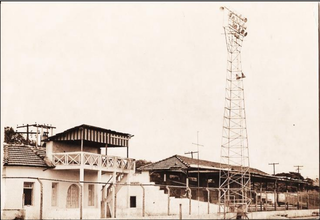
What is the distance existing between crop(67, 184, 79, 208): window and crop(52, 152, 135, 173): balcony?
1.26 metres

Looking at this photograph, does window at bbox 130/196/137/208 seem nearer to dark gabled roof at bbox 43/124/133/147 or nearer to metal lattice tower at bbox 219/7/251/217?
dark gabled roof at bbox 43/124/133/147

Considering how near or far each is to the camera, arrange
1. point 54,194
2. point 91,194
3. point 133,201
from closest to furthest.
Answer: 1. point 54,194
2. point 91,194
3. point 133,201

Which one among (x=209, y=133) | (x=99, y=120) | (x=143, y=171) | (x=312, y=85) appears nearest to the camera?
(x=312, y=85)

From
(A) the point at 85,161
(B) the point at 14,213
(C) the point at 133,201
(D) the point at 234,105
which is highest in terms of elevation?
(D) the point at 234,105

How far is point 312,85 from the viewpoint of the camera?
16.2m

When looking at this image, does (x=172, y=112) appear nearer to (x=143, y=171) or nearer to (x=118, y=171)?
(x=118, y=171)

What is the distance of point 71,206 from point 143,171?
9.63 meters

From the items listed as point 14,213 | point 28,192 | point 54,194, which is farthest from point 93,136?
point 14,213

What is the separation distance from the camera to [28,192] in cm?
2066

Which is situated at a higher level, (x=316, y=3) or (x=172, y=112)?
(x=316, y=3)

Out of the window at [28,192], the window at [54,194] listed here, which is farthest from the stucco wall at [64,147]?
the window at [28,192]

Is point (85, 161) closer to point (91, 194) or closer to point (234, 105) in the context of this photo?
point (91, 194)

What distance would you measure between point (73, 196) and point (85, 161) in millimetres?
1929

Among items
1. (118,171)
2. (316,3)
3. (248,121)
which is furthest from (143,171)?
(316,3)
